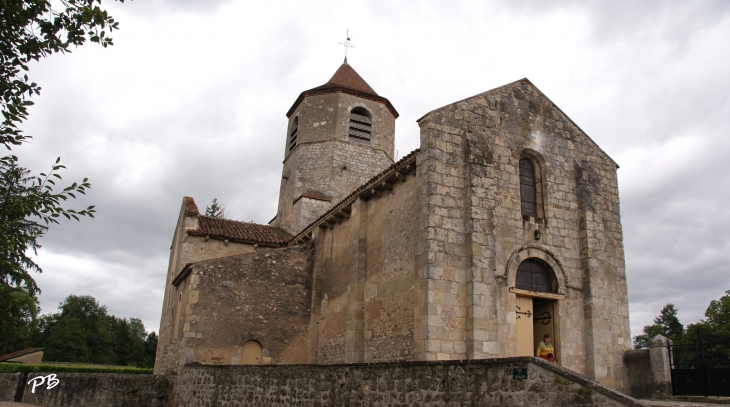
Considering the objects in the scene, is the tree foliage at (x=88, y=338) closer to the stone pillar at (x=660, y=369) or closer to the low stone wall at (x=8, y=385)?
the low stone wall at (x=8, y=385)

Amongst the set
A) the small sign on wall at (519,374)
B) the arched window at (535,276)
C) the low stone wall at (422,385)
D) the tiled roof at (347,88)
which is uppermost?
the tiled roof at (347,88)

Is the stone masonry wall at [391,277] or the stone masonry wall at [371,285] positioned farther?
the stone masonry wall at [371,285]

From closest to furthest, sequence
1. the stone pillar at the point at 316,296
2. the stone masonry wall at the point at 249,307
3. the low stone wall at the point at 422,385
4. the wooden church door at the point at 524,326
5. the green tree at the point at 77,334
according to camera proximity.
→ 1. the low stone wall at the point at 422,385
2. the wooden church door at the point at 524,326
3. the stone masonry wall at the point at 249,307
4. the stone pillar at the point at 316,296
5. the green tree at the point at 77,334

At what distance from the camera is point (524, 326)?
12562 mm

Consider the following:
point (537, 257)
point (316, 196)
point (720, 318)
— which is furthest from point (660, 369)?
point (720, 318)

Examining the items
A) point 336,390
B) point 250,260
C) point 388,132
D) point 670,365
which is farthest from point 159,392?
point 388,132

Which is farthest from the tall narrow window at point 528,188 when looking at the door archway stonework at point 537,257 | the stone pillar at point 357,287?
the stone pillar at point 357,287

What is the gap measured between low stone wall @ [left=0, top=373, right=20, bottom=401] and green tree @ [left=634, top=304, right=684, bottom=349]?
52.8 m

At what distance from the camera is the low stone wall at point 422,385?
579 centimetres

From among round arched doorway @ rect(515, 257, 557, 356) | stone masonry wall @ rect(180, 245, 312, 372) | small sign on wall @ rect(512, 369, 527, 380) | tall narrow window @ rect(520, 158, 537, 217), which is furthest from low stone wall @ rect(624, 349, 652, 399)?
stone masonry wall @ rect(180, 245, 312, 372)

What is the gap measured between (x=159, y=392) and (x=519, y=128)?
1229cm

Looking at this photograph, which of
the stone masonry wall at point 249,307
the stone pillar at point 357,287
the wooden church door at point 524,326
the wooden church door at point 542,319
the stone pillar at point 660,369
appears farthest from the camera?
the stone masonry wall at point 249,307

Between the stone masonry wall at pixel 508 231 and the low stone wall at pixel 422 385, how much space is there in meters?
2.94

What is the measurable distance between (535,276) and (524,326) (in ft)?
4.17
